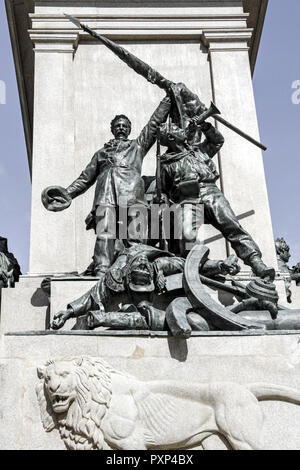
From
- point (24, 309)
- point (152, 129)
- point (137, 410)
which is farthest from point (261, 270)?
point (24, 309)

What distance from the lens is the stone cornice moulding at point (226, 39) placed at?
1429 cm

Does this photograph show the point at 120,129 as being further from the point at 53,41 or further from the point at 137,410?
the point at 137,410

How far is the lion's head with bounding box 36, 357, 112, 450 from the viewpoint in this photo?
255 inches

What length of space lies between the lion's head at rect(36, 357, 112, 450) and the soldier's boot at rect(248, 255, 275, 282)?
3.43 meters

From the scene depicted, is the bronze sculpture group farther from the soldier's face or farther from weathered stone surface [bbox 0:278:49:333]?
weathered stone surface [bbox 0:278:49:333]

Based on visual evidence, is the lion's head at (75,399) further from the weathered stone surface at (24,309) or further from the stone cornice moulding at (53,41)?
the stone cornice moulding at (53,41)

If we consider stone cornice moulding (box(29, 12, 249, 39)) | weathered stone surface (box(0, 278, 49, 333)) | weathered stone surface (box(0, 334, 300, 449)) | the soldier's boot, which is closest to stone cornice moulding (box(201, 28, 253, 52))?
stone cornice moulding (box(29, 12, 249, 39))

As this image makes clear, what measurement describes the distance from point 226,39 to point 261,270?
6823 mm

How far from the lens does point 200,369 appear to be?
23.9 ft

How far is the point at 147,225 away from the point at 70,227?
2435 mm

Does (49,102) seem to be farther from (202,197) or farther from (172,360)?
(172,360)

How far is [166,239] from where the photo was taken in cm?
1019

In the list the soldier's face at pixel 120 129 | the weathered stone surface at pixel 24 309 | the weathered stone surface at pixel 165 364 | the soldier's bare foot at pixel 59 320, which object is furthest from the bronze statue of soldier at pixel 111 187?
the weathered stone surface at pixel 165 364

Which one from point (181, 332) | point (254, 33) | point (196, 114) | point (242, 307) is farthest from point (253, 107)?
point (181, 332)
